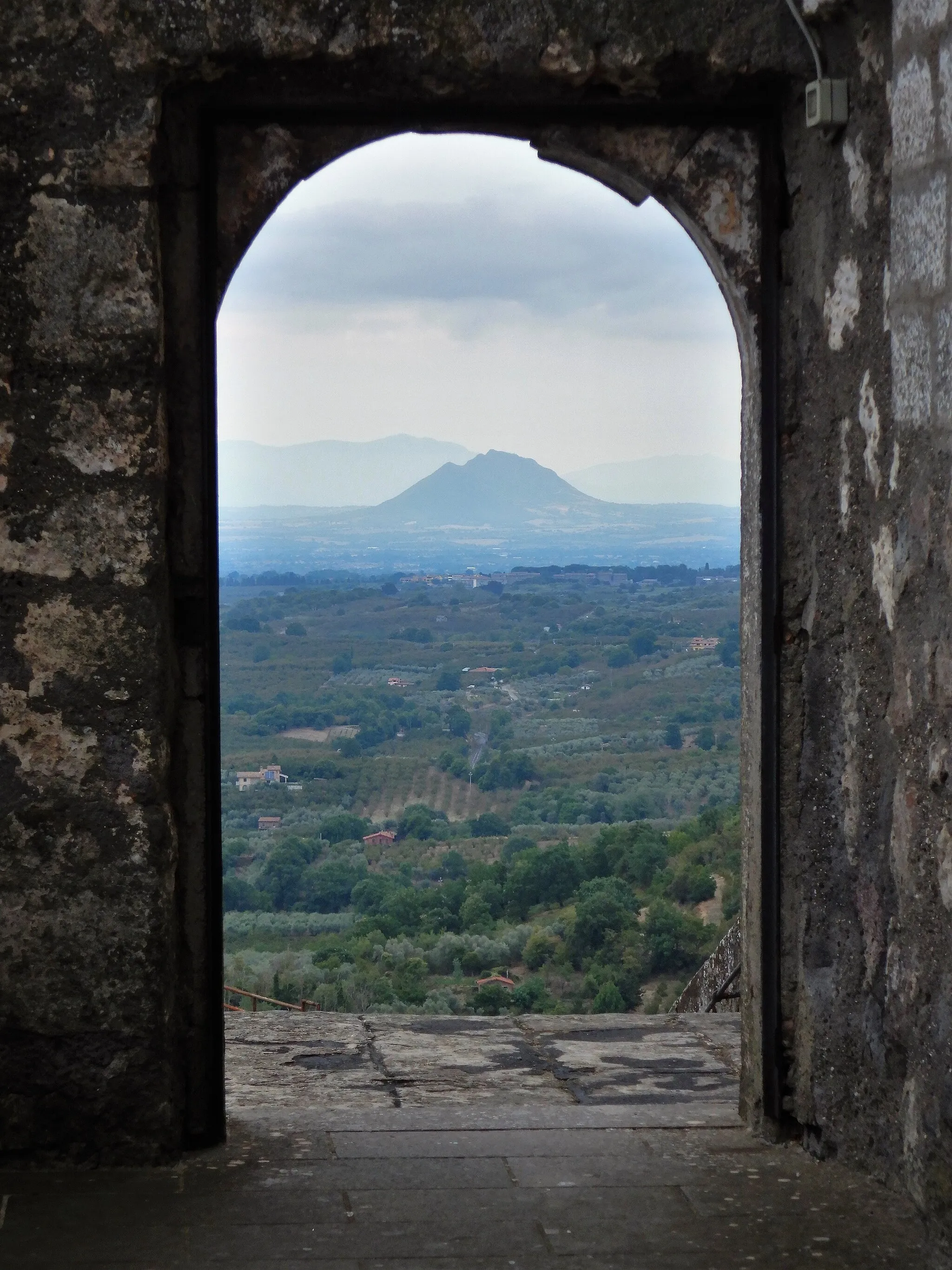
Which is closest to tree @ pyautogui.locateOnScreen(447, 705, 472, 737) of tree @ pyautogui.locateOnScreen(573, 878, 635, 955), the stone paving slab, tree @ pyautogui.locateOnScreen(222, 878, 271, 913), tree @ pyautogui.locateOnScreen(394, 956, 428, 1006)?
tree @ pyautogui.locateOnScreen(222, 878, 271, 913)

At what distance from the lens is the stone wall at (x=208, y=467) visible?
2742 mm

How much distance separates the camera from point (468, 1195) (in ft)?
9.15

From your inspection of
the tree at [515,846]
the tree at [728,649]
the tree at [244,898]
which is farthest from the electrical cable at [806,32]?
the tree at [728,649]

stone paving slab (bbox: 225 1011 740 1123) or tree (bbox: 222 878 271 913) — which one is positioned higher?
stone paving slab (bbox: 225 1011 740 1123)

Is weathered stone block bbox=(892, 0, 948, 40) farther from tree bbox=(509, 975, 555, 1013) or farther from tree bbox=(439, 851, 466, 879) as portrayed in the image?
tree bbox=(439, 851, 466, 879)

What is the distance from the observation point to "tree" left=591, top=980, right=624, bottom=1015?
10344 mm

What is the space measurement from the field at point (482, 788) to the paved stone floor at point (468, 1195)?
582cm

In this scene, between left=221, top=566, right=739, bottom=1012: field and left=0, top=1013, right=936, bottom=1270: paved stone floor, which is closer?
left=0, top=1013, right=936, bottom=1270: paved stone floor

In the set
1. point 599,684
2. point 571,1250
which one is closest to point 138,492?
point 571,1250

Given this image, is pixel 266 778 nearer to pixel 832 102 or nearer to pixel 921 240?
pixel 832 102

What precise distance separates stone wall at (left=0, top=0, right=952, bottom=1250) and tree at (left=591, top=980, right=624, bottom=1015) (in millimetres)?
7438

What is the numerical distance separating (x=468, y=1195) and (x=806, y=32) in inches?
91.5

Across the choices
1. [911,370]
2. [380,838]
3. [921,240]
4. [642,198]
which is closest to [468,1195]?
[911,370]

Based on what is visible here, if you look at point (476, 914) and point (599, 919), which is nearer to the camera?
point (599, 919)
